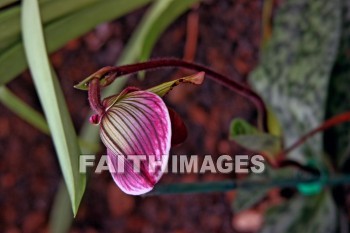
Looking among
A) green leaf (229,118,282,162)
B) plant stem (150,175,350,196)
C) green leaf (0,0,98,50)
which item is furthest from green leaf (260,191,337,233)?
green leaf (0,0,98,50)

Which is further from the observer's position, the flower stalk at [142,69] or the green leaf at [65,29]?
the green leaf at [65,29]

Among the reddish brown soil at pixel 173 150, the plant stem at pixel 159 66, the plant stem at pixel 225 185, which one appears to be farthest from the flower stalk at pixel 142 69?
the reddish brown soil at pixel 173 150

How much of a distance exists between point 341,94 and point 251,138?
0.93ft

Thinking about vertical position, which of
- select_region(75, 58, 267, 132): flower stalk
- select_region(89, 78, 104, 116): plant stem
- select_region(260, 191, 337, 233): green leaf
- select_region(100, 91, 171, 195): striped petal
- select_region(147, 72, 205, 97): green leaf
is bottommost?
select_region(260, 191, 337, 233): green leaf

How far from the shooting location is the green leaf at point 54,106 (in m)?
0.48

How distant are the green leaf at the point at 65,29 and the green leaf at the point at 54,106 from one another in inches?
1.9

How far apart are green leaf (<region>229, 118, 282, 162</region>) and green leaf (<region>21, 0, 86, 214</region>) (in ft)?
0.74

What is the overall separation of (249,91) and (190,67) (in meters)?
0.13

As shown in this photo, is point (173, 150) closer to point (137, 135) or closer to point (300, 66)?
point (300, 66)

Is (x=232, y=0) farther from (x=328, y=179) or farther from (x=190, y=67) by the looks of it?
(x=190, y=67)

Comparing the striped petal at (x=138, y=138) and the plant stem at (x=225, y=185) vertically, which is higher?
the striped petal at (x=138, y=138)

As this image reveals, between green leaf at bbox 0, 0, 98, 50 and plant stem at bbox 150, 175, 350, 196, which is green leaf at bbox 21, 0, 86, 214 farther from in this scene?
plant stem at bbox 150, 175, 350, 196

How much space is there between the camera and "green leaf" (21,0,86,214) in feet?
1.57

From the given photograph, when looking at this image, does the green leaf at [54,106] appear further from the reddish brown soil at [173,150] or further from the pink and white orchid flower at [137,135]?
the reddish brown soil at [173,150]
